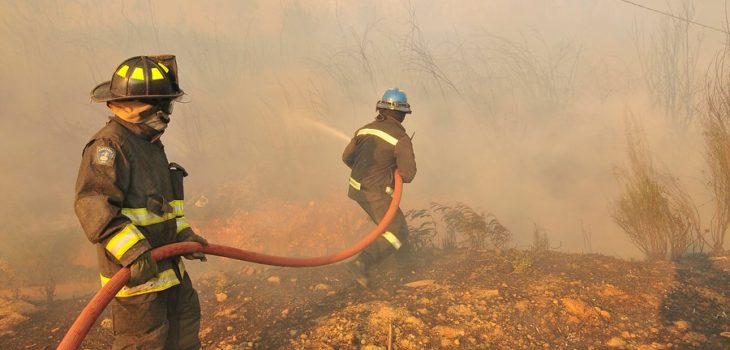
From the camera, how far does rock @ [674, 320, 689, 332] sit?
2.78 meters

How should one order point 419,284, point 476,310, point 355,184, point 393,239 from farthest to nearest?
point 355,184 < point 393,239 < point 419,284 < point 476,310

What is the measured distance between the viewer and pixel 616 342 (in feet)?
8.84

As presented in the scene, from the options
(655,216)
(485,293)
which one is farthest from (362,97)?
(485,293)

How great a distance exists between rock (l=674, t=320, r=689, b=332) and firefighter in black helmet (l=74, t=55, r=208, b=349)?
3217 millimetres

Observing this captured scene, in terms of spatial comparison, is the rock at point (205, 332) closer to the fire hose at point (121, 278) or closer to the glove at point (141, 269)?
the fire hose at point (121, 278)

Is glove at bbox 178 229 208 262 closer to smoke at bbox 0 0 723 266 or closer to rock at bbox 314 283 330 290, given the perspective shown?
rock at bbox 314 283 330 290

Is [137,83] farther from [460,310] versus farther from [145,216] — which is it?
[460,310]

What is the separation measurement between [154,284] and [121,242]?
0.34 meters

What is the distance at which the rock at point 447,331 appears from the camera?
2840 millimetres

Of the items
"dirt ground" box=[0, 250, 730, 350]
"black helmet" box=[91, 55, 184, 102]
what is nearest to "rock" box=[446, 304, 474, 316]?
"dirt ground" box=[0, 250, 730, 350]

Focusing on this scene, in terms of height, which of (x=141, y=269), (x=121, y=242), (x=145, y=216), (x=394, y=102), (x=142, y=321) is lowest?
(x=142, y=321)

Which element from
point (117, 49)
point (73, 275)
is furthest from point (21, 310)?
point (117, 49)

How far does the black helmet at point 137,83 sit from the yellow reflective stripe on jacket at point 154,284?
34.4 inches

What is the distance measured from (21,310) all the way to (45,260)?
3536 mm
